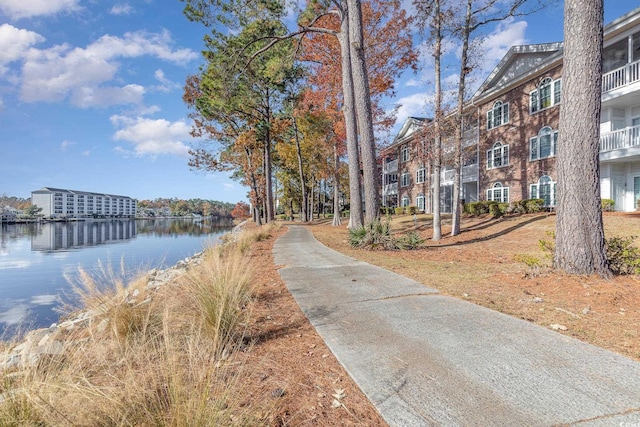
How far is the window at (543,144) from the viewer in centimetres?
1632

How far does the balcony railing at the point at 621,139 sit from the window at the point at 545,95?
2.91 metres

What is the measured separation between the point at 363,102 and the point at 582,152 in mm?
6571

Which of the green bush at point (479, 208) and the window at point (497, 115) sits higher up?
the window at point (497, 115)

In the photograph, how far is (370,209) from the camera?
10406 millimetres

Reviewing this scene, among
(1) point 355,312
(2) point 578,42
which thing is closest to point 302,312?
(1) point 355,312

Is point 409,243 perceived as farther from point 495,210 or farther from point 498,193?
point 498,193

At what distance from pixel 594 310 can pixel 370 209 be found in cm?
695

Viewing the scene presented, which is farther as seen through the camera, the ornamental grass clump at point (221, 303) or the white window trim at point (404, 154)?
the white window trim at point (404, 154)

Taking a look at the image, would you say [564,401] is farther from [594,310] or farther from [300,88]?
[300,88]

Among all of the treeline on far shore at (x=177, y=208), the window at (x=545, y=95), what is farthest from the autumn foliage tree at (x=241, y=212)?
the treeline on far shore at (x=177, y=208)

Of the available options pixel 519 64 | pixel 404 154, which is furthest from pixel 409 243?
pixel 404 154

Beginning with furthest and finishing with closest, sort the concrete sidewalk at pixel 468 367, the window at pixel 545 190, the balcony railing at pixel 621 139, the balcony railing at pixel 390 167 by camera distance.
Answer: the balcony railing at pixel 390 167 < the window at pixel 545 190 < the balcony railing at pixel 621 139 < the concrete sidewalk at pixel 468 367

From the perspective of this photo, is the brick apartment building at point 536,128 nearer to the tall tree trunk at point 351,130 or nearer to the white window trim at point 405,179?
the tall tree trunk at point 351,130

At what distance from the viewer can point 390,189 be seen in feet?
116
